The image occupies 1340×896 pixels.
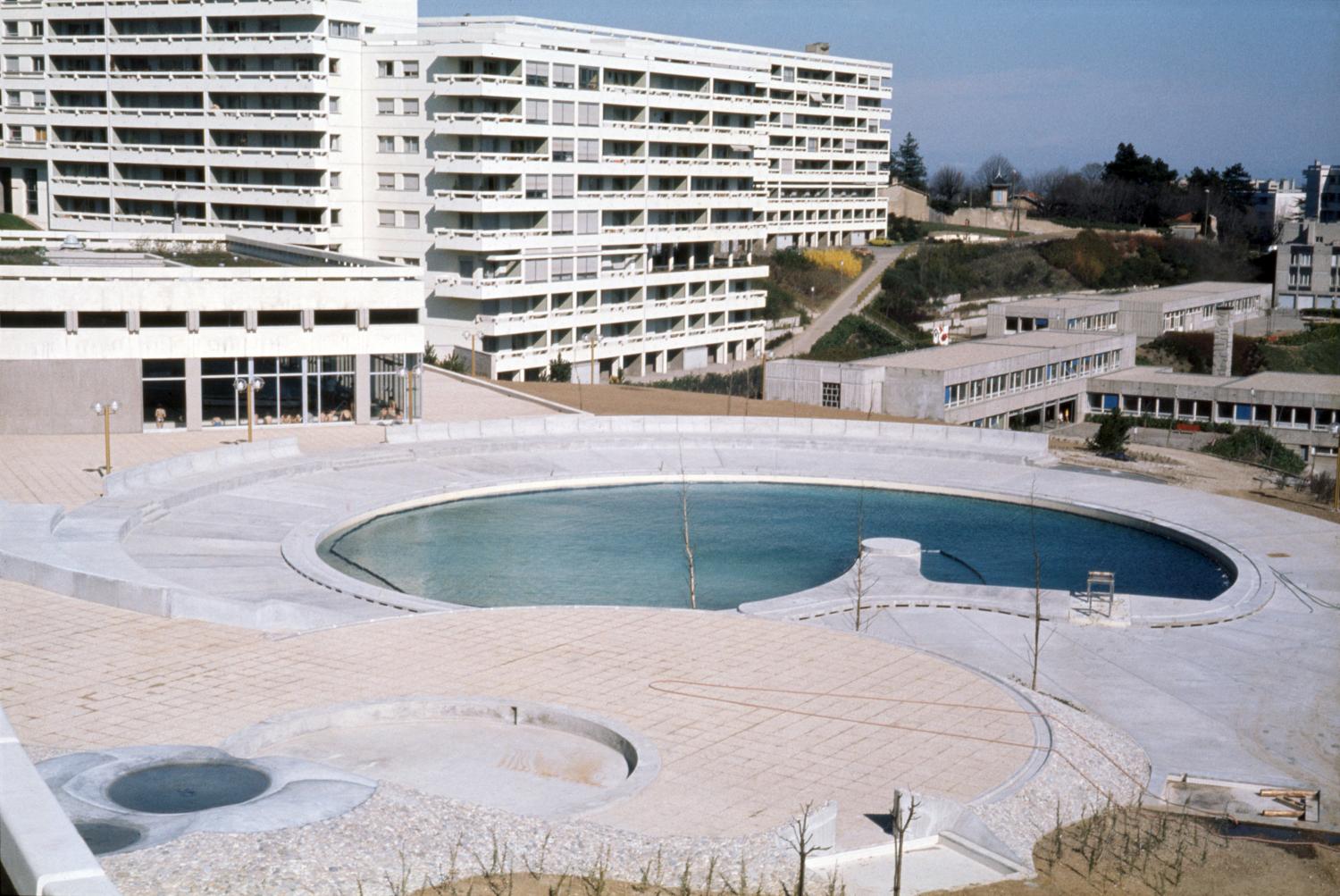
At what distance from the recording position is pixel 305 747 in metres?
20.4

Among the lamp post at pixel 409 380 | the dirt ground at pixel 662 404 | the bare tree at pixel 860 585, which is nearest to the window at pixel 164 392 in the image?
the lamp post at pixel 409 380

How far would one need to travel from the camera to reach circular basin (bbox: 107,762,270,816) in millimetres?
16469

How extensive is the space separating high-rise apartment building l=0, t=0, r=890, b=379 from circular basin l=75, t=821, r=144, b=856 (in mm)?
56553

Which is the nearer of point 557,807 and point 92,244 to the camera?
point 557,807

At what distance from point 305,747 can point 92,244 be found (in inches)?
1825

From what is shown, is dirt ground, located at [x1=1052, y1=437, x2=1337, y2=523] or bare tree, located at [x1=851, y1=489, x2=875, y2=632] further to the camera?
dirt ground, located at [x1=1052, y1=437, x2=1337, y2=523]

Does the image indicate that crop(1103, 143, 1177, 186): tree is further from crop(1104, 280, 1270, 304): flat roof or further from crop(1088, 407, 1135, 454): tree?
crop(1088, 407, 1135, 454): tree

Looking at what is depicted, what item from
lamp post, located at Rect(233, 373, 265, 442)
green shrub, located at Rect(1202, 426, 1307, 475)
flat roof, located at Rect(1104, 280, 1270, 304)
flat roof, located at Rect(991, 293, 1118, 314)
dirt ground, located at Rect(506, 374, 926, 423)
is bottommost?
green shrub, located at Rect(1202, 426, 1307, 475)

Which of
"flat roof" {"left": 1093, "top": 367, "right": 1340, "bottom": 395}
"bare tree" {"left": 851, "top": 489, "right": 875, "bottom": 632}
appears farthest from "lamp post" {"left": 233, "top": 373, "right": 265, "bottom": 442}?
"flat roof" {"left": 1093, "top": 367, "right": 1340, "bottom": 395}

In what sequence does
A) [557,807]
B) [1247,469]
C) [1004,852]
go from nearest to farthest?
[1004,852] < [557,807] < [1247,469]

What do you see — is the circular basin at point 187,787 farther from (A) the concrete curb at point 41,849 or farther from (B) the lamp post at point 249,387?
(B) the lamp post at point 249,387

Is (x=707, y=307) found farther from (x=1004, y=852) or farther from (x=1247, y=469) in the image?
(x=1004, y=852)

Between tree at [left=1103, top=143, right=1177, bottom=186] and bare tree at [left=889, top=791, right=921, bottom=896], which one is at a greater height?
tree at [left=1103, top=143, right=1177, bottom=186]

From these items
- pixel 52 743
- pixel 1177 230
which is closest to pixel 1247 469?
pixel 52 743
